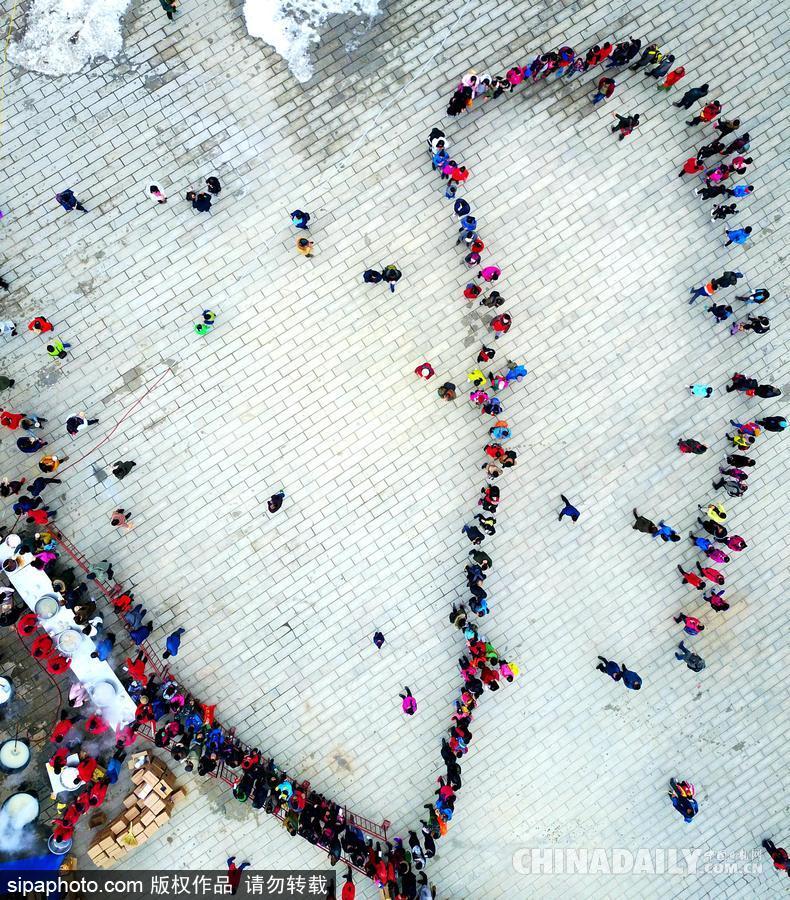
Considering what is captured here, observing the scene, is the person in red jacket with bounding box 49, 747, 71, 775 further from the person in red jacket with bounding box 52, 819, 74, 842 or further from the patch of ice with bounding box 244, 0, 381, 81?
the patch of ice with bounding box 244, 0, 381, 81

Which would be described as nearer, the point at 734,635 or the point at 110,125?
the point at 110,125

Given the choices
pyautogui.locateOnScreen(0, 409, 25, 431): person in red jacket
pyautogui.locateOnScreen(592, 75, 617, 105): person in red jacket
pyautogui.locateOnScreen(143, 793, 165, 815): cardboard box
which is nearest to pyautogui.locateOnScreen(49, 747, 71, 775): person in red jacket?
pyautogui.locateOnScreen(143, 793, 165, 815): cardboard box

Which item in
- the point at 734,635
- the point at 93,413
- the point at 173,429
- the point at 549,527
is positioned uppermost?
the point at 93,413

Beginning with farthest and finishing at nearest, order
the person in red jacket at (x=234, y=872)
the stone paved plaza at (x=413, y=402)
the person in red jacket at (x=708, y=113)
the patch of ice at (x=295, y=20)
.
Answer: the person in red jacket at (x=234, y=872) → the stone paved plaza at (x=413, y=402) → the patch of ice at (x=295, y=20) → the person in red jacket at (x=708, y=113)

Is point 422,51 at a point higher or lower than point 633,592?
higher

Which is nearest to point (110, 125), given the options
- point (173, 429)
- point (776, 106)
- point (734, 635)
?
point (173, 429)

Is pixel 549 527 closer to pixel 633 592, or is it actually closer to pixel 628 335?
pixel 633 592

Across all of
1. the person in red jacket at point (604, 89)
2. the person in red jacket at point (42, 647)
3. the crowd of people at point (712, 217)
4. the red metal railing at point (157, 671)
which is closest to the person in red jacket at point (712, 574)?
the crowd of people at point (712, 217)

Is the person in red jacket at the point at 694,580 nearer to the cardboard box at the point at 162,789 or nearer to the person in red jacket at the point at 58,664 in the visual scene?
the cardboard box at the point at 162,789
